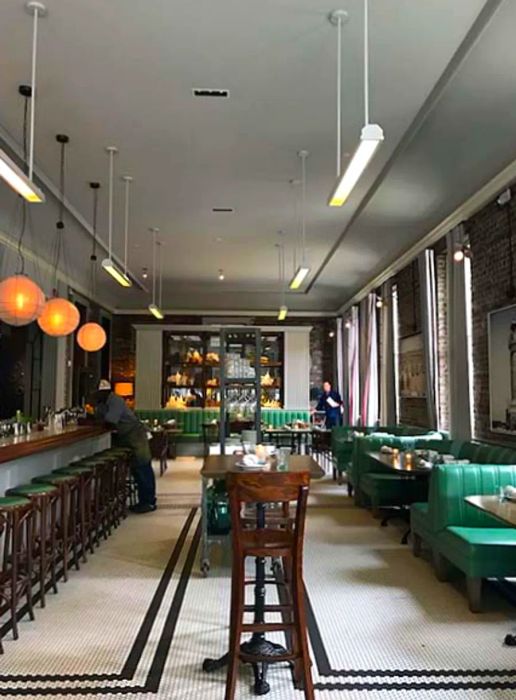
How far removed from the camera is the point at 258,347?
22.8ft

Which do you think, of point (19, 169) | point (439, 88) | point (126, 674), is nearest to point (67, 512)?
point (126, 674)

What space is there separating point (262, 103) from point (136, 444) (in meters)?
4.31

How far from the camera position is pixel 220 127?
17.0 feet

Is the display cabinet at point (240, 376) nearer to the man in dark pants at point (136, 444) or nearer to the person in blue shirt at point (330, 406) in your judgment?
the man in dark pants at point (136, 444)

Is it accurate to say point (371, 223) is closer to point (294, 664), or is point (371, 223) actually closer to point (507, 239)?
point (507, 239)

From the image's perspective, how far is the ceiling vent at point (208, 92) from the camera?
15.0ft

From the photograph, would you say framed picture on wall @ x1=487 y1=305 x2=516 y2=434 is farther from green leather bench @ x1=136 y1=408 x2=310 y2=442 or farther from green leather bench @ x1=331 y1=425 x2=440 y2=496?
green leather bench @ x1=136 y1=408 x2=310 y2=442

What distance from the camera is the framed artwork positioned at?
342 inches

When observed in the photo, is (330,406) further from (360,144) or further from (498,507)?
(360,144)

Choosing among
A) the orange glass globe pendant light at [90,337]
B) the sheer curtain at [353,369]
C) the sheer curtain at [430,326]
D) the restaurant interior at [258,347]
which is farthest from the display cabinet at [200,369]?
the orange glass globe pendant light at [90,337]

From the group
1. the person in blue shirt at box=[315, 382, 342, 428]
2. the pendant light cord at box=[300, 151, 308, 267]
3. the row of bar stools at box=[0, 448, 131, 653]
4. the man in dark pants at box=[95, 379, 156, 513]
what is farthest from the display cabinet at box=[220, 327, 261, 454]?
the person in blue shirt at box=[315, 382, 342, 428]

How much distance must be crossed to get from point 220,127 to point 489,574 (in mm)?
4138

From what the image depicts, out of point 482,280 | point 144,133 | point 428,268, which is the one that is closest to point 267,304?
point 428,268

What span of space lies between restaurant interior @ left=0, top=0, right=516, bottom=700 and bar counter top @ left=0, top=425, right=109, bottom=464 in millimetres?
33
